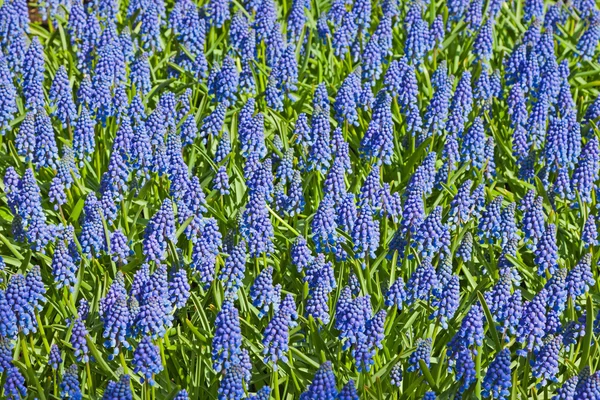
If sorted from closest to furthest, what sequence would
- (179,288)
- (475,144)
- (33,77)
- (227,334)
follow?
(227,334), (179,288), (475,144), (33,77)

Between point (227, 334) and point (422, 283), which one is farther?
point (422, 283)

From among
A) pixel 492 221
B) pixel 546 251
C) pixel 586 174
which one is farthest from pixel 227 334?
pixel 586 174

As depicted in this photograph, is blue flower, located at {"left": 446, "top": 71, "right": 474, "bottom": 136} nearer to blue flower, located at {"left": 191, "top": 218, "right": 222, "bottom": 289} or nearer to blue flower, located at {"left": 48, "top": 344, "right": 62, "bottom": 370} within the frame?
blue flower, located at {"left": 191, "top": 218, "right": 222, "bottom": 289}

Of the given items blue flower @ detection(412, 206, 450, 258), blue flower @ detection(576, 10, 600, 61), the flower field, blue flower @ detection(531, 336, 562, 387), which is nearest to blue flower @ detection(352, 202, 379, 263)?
the flower field

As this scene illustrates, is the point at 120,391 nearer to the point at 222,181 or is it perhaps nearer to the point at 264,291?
the point at 264,291

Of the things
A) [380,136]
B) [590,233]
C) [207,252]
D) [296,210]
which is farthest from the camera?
[380,136]

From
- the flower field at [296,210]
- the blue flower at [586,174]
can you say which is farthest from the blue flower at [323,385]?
the blue flower at [586,174]

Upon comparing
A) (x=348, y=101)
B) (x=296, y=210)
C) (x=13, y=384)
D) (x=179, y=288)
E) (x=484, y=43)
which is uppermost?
(x=484, y=43)

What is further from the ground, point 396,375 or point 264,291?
point 264,291

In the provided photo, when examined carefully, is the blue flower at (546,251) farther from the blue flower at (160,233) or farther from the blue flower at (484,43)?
the blue flower at (484,43)
